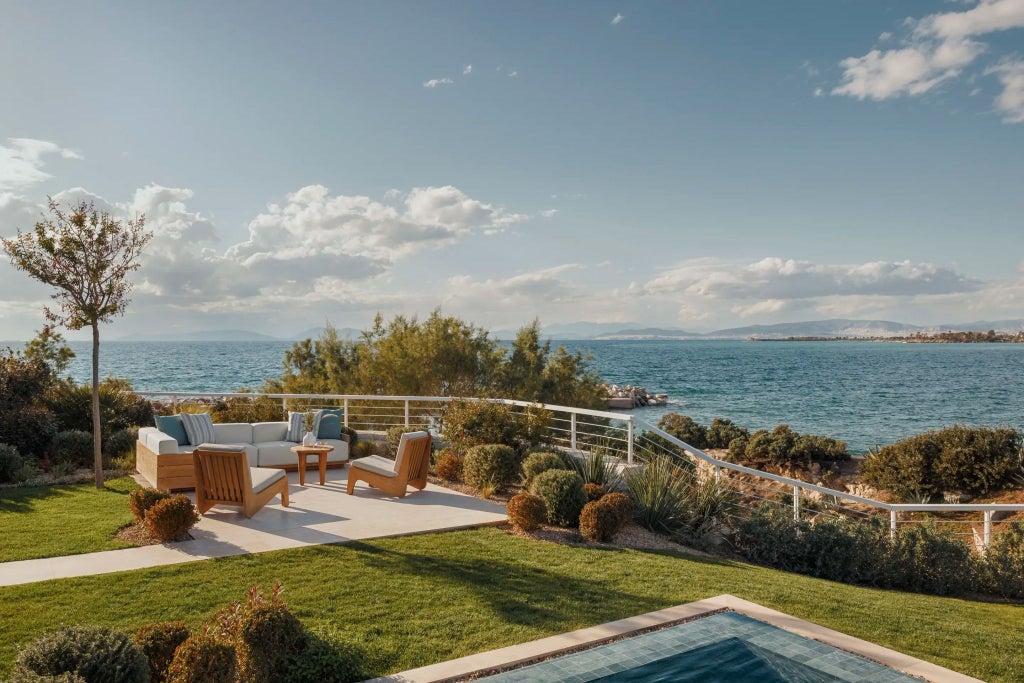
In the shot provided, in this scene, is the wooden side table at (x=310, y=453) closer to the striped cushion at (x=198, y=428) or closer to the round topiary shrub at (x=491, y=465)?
the striped cushion at (x=198, y=428)

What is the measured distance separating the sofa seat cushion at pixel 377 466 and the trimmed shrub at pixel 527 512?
1988 millimetres

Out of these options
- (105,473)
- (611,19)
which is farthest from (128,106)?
(611,19)

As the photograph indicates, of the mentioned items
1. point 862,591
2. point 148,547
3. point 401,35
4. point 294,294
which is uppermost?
point 401,35

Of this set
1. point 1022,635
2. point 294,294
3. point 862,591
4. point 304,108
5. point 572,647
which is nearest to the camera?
point 572,647

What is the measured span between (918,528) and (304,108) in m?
12.7

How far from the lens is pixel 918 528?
6.35 meters

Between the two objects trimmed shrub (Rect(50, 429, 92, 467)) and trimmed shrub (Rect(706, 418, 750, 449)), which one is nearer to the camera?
trimmed shrub (Rect(50, 429, 92, 467))

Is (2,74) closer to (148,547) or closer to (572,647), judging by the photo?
(148,547)

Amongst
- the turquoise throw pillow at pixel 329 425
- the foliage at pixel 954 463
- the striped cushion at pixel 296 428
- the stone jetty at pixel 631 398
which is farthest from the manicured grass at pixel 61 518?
the stone jetty at pixel 631 398

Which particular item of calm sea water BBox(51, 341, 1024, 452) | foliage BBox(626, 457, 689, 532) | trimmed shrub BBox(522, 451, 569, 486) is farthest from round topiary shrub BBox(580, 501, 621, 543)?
calm sea water BBox(51, 341, 1024, 452)

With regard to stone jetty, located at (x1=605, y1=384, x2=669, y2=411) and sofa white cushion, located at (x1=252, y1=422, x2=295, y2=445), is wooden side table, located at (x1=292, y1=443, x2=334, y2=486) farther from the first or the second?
stone jetty, located at (x1=605, y1=384, x2=669, y2=411)

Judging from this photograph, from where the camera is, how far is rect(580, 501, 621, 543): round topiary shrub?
246 inches

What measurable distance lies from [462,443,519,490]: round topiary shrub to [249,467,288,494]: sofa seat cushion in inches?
91.7

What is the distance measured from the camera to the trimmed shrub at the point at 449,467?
9031 millimetres
